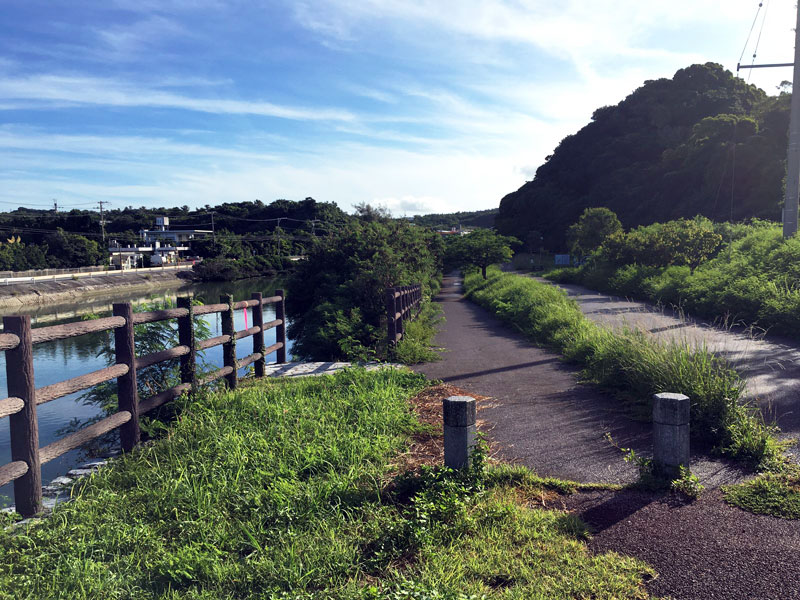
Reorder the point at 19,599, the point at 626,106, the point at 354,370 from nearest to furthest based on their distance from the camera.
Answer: the point at 19,599
the point at 354,370
the point at 626,106

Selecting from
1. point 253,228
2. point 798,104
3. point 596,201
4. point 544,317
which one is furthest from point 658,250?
point 253,228

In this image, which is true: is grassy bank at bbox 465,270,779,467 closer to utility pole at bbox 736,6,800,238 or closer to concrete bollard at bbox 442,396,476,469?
concrete bollard at bbox 442,396,476,469

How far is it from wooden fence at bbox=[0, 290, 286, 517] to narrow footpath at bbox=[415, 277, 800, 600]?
3340mm

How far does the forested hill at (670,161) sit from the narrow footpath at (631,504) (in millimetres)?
45793

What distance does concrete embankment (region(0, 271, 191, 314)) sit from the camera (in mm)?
46616

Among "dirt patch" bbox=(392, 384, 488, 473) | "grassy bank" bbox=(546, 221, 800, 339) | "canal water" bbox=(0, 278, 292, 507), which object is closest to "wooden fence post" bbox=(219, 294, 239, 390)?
"canal water" bbox=(0, 278, 292, 507)

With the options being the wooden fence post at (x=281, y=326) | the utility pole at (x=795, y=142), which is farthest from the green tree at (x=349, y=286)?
the utility pole at (x=795, y=142)

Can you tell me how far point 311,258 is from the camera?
62.1ft

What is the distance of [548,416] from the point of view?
6.39 m

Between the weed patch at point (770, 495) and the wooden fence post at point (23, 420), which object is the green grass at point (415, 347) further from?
the wooden fence post at point (23, 420)

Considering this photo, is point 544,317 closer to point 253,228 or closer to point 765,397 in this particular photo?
point 765,397

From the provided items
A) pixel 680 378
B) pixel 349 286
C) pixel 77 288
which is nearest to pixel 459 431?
pixel 680 378

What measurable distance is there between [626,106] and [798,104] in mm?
85403

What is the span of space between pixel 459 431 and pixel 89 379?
3.05 m
